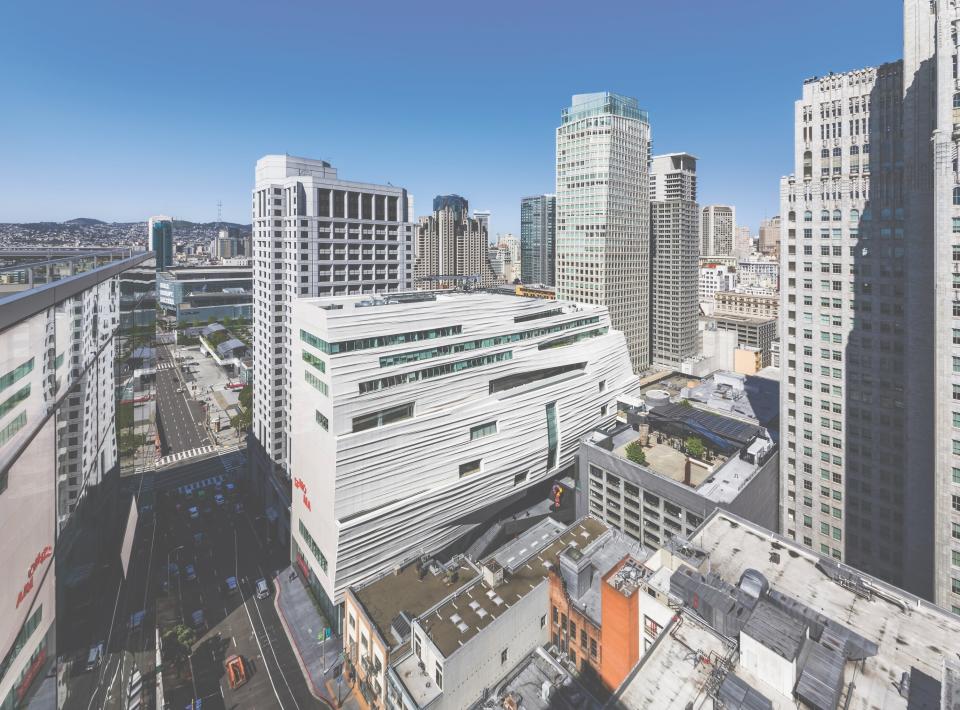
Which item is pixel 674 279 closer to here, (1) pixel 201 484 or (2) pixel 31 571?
(1) pixel 201 484

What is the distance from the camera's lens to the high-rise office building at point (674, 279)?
14275cm

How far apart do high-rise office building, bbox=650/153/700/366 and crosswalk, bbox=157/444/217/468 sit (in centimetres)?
12687

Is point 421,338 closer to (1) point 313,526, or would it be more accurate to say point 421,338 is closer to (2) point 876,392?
(1) point 313,526

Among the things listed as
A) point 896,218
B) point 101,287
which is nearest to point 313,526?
point 101,287

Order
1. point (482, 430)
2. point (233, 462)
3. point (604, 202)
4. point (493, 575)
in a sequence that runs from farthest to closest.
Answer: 1. point (604, 202)
2. point (233, 462)
3. point (482, 430)
4. point (493, 575)

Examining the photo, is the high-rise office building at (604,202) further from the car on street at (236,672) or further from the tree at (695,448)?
the car on street at (236,672)

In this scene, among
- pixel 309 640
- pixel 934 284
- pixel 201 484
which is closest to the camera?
pixel 934 284

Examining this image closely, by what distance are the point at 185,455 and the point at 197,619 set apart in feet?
175

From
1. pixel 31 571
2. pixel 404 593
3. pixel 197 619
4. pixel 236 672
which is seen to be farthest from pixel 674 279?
pixel 31 571

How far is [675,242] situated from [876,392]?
10002 cm

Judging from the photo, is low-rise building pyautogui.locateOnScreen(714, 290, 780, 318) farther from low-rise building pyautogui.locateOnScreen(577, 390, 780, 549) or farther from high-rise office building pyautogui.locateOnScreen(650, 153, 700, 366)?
low-rise building pyautogui.locateOnScreen(577, 390, 780, 549)

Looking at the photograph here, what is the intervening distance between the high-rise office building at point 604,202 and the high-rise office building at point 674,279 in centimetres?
1139

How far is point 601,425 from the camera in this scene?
7700 centimetres

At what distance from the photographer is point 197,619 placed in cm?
5591
